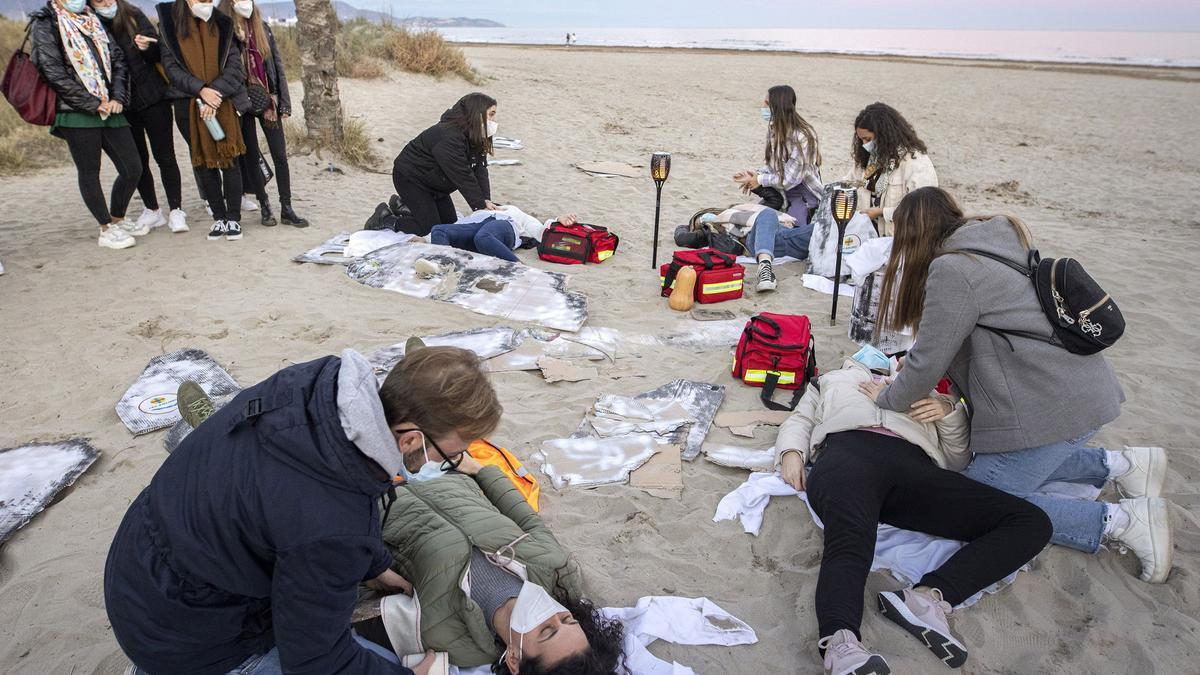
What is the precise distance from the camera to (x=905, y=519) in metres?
2.75

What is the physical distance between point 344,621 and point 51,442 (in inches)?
99.1

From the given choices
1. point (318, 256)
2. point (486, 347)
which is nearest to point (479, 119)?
point (318, 256)

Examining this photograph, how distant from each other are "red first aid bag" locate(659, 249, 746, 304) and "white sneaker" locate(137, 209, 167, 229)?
4.36 meters

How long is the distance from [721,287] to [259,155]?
165 inches

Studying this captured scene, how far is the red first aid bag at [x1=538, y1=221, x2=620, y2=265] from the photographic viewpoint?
19.8 ft

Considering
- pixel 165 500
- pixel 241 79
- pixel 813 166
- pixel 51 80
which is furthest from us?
pixel 813 166

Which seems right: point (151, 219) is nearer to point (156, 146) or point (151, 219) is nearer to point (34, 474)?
point (156, 146)

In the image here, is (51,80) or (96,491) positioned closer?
(96,491)

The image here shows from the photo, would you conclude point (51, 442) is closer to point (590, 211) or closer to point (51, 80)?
point (51, 80)

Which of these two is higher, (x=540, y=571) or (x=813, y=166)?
(x=813, y=166)

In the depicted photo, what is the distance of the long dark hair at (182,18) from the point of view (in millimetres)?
5191

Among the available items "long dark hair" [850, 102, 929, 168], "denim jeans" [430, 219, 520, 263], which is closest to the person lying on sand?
"denim jeans" [430, 219, 520, 263]

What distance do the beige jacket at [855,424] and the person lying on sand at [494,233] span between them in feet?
10.3

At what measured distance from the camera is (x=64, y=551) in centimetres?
271
